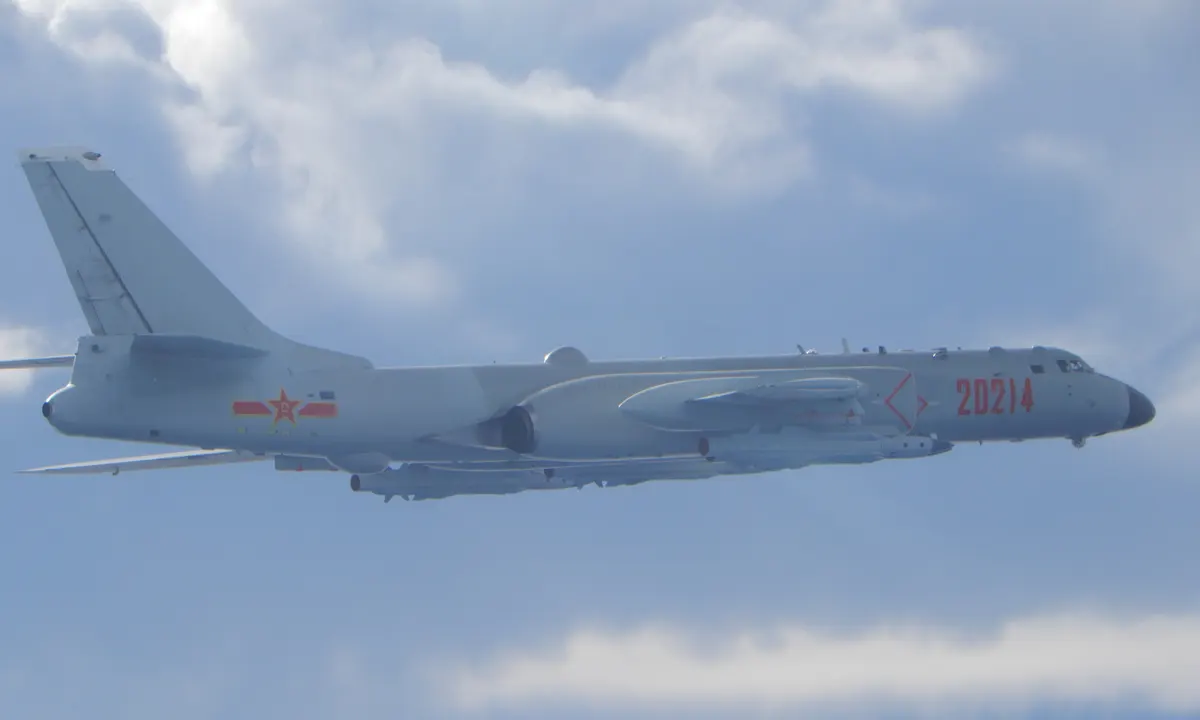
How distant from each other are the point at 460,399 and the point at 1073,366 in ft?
41.8

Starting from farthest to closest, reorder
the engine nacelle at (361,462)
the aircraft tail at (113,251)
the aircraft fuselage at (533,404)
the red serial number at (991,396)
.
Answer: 1. the red serial number at (991,396)
2. the engine nacelle at (361,462)
3. the aircraft fuselage at (533,404)
4. the aircraft tail at (113,251)

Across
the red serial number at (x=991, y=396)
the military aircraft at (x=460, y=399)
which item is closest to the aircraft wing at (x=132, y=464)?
the military aircraft at (x=460, y=399)

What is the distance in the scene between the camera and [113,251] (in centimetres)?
2145

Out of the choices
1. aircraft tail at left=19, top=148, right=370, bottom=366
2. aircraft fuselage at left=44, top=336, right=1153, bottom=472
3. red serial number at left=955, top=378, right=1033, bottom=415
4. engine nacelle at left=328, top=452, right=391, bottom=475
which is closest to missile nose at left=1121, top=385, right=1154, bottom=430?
aircraft fuselage at left=44, top=336, right=1153, bottom=472

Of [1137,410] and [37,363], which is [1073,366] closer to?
[1137,410]

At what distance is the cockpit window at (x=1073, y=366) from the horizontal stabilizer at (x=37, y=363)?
726 inches

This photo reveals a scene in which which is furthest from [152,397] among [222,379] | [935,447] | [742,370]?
[935,447]

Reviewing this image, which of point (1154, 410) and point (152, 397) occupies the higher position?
point (1154, 410)

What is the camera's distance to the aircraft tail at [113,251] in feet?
69.8

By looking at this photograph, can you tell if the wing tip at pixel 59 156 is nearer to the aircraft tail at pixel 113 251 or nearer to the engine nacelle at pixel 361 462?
the aircraft tail at pixel 113 251

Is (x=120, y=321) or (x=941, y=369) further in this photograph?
(x=941, y=369)

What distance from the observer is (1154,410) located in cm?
3100

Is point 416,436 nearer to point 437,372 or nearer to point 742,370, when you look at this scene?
point 437,372

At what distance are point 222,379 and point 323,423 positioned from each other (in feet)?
5.92
